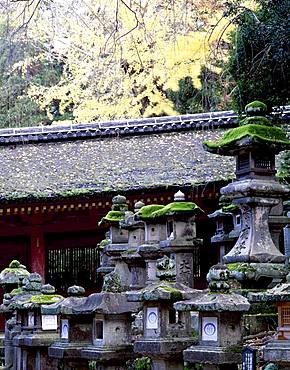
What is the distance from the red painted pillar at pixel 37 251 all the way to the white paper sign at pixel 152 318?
Result: 372 inches

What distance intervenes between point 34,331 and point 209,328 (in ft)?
10.5

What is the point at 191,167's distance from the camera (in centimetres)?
1627

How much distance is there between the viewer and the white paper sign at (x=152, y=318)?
6957 mm

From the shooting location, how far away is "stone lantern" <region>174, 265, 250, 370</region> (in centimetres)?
619

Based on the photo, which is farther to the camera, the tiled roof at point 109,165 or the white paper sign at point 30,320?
the tiled roof at point 109,165

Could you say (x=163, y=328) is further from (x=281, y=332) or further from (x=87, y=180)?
(x=87, y=180)

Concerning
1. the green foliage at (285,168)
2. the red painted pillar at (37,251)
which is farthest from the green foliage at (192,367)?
the red painted pillar at (37,251)

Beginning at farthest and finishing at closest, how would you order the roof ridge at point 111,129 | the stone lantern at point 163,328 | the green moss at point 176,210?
1. the roof ridge at point 111,129
2. the green moss at point 176,210
3. the stone lantern at point 163,328

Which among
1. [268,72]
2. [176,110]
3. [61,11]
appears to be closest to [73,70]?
[176,110]

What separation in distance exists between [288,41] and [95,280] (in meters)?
8.21

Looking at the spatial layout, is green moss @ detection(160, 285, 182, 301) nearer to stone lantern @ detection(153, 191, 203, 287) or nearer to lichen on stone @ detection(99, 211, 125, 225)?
stone lantern @ detection(153, 191, 203, 287)

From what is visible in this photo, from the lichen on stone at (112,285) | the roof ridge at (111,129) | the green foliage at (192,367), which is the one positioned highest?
the roof ridge at (111,129)

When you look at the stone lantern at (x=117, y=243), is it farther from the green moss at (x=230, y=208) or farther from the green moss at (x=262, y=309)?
the green moss at (x=262, y=309)

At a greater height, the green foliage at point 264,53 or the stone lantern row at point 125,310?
the green foliage at point 264,53
